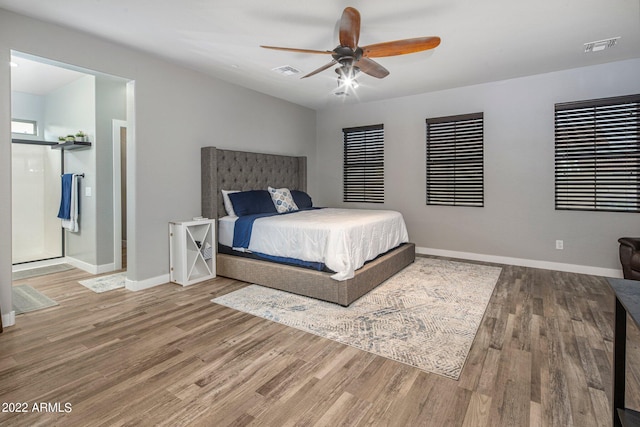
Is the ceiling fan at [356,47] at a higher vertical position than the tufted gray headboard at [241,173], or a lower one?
higher

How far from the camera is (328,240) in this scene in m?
3.18

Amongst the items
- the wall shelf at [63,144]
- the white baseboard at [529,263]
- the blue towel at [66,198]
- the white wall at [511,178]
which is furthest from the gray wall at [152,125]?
the white baseboard at [529,263]

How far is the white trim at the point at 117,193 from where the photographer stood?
4512 millimetres

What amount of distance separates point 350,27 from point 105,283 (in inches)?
153

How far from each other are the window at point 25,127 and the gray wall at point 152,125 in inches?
127

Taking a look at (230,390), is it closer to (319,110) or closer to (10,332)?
(10,332)

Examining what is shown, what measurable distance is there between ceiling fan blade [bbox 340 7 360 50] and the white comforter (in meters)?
1.63

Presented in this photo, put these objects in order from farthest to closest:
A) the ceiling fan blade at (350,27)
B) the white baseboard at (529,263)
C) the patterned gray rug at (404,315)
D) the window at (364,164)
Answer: the window at (364,164), the white baseboard at (529,263), the ceiling fan blade at (350,27), the patterned gray rug at (404,315)

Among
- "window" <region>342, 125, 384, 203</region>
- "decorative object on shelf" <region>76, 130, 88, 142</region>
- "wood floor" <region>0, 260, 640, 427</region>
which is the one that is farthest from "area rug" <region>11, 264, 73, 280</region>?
"window" <region>342, 125, 384, 203</region>

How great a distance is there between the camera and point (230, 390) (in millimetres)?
1855

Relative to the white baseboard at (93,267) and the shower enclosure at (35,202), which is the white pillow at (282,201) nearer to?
the white baseboard at (93,267)

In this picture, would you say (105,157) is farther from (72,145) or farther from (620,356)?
(620,356)

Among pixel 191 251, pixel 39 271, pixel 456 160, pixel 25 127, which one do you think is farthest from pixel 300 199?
pixel 25 127

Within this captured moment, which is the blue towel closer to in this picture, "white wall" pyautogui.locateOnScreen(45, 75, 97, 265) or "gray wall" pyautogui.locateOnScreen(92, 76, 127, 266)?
"white wall" pyautogui.locateOnScreen(45, 75, 97, 265)
